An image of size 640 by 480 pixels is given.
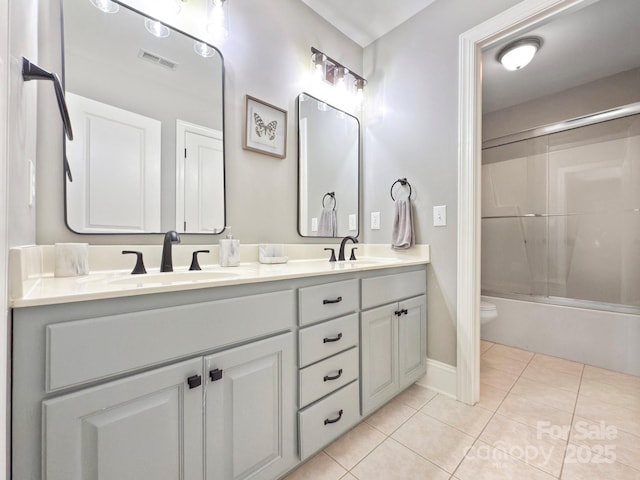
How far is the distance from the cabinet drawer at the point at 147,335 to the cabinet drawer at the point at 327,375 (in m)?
0.26

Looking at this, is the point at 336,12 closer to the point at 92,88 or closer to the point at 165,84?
the point at 165,84

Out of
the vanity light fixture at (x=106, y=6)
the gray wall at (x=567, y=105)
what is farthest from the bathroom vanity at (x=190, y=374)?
the gray wall at (x=567, y=105)

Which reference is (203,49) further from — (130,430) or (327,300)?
(130,430)

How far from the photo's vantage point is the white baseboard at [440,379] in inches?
66.3

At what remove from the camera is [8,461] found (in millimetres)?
574

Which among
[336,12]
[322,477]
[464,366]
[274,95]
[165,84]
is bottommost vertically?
[322,477]

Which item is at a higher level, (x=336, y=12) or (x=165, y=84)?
(x=336, y=12)

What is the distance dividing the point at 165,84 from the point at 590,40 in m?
2.75

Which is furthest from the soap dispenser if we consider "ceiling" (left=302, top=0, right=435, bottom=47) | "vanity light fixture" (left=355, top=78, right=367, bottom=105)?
"ceiling" (left=302, top=0, right=435, bottom=47)

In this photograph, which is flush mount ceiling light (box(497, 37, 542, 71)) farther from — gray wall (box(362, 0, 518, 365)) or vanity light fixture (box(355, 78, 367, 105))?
vanity light fixture (box(355, 78, 367, 105))

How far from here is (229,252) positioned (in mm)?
1378

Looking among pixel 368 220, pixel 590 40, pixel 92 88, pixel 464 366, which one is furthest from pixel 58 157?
pixel 590 40

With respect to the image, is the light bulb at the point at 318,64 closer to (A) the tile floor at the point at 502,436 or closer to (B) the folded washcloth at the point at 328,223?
(B) the folded washcloth at the point at 328,223

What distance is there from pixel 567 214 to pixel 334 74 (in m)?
2.39
